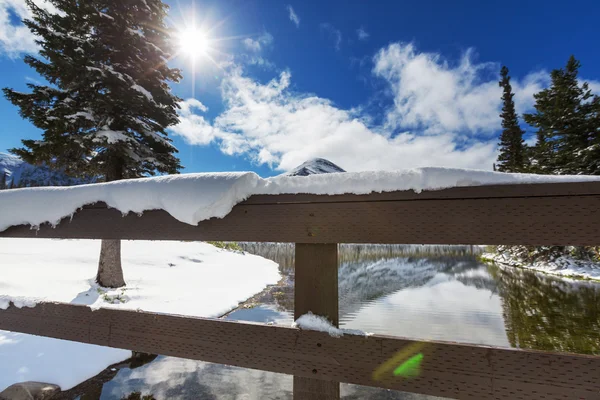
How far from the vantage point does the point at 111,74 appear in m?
8.91

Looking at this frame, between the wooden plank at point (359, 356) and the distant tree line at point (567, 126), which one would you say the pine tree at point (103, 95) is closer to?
the wooden plank at point (359, 356)

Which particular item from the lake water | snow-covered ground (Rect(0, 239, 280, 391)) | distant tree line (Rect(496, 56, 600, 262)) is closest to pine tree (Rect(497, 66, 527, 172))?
distant tree line (Rect(496, 56, 600, 262))

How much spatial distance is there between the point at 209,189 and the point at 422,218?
0.98 meters

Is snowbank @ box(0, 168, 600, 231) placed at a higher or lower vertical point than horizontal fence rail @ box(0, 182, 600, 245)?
higher

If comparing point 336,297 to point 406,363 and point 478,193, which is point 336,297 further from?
point 478,193

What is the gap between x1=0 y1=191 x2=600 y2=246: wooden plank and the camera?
1.07 m

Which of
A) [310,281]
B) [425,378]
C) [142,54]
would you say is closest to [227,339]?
[310,281]

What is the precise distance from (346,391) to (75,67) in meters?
10.8

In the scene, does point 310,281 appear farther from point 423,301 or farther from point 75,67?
point 423,301

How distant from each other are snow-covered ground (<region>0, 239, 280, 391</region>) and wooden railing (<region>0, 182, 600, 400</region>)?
2.21 ft

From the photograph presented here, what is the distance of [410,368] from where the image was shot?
118 centimetres

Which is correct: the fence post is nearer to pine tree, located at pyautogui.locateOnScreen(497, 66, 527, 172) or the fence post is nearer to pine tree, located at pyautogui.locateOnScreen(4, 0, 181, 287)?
pine tree, located at pyautogui.locateOnScreen(4, 0, 181, 287)

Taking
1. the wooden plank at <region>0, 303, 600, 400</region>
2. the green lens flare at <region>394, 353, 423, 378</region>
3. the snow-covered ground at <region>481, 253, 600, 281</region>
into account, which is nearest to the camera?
the wooden plank at <region>0, 303, 600, 400</region>

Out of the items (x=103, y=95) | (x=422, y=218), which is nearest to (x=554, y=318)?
(x=422, y=218)
